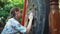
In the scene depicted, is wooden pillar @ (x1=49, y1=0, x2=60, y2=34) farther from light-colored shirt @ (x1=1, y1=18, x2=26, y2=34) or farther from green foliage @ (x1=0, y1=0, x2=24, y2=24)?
green foliage @ (x1=0, y1=0, x2=24, y2=24)

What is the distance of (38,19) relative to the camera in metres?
1.38

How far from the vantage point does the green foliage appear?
601 centimetres

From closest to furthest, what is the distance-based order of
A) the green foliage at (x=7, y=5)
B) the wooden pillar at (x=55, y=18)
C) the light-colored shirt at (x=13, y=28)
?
the wooden pillar at (x=55, y=18) < the light-colored shirt at (x=13, y=28) < the green foliage at (x=7, y=5)

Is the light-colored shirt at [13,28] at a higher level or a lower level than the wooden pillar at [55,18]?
lower

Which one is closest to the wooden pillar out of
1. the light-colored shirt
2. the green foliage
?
the light-colored shirt

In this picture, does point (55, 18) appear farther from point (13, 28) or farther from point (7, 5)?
point (7, 5)

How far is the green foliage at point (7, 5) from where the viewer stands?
6.01 metres

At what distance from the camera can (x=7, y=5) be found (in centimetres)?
623

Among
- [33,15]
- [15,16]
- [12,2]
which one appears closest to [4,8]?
[12,2]

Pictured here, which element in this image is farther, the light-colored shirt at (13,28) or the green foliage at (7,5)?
the green foliage at (7,5)

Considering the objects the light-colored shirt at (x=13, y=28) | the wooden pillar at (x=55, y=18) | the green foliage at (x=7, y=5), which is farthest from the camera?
the green foliage at (x=7, y=5)

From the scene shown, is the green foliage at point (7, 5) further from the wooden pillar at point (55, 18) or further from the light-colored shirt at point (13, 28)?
the wooden pillar at point (55, 18)

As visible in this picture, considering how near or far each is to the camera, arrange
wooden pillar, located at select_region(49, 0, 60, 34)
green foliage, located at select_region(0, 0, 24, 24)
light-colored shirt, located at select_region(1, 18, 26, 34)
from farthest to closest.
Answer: green foliage, located at select_region(0, 0, 24, 24) → light-colored shirt, located at select_region(1, 18, 26, 34) → wooden pillar, located at select_region(49, 0, 60, 34)

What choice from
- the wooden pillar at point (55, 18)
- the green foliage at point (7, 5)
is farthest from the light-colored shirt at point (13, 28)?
the green foliage at point (7, 5)
